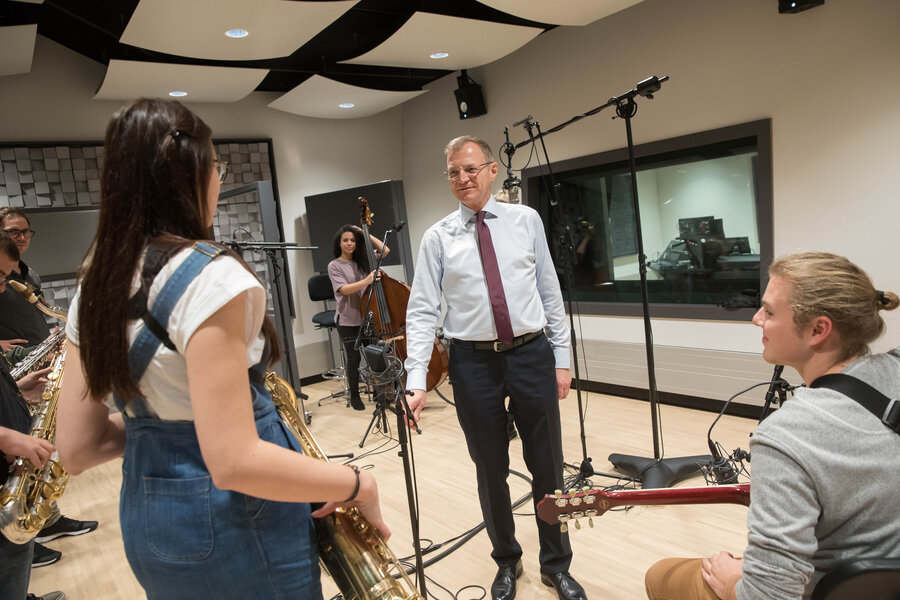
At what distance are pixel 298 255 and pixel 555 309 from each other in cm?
476

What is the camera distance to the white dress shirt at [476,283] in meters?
2.28

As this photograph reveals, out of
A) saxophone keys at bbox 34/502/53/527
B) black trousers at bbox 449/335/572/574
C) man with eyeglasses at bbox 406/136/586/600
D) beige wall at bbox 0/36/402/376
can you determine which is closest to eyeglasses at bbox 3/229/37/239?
saxophone keys at bbox 34/502/53/527

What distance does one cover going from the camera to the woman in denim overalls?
0.83m

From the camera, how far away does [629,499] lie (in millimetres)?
1505

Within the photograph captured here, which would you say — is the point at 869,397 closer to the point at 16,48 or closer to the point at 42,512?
the point at 42,512

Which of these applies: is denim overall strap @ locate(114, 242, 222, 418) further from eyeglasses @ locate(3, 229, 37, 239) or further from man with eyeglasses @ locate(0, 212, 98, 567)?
eyeglasses @ locate(3, 229, 37, 239)

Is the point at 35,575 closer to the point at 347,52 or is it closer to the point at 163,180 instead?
the point at 163,180

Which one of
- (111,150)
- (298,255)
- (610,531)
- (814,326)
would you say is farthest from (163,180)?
(298,255)

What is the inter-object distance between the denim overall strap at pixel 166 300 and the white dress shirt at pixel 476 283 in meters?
1.39

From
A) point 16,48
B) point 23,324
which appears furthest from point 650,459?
point 16,48

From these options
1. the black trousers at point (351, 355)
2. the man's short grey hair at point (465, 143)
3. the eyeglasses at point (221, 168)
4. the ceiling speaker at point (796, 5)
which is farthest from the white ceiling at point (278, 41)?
the eyeglasses at point (221, 168)

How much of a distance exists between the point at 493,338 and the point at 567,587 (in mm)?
1025

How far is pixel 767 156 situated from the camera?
403cm

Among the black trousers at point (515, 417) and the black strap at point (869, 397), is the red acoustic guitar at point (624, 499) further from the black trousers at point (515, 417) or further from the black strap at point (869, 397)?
the black trousers at point (515, 417)
